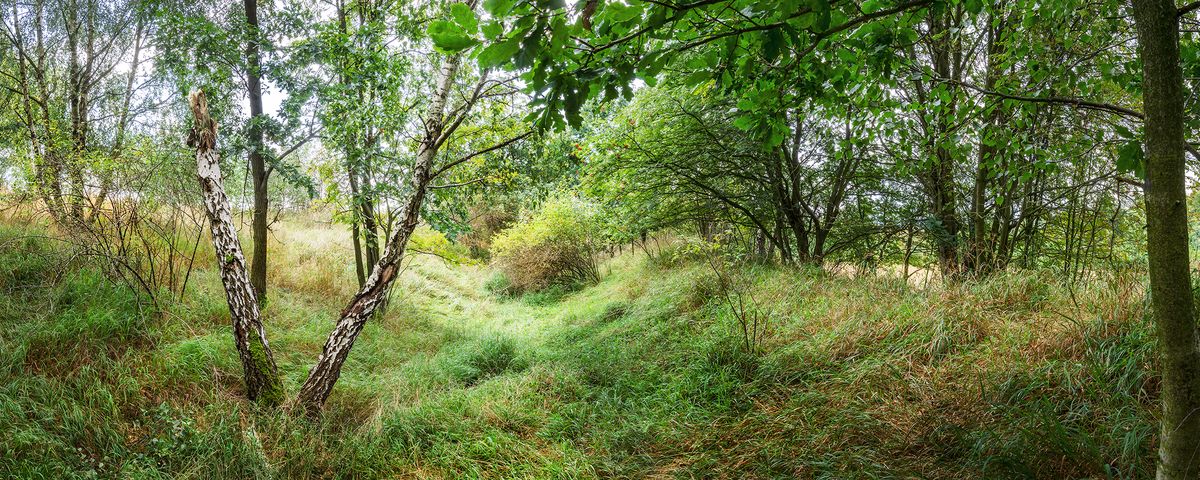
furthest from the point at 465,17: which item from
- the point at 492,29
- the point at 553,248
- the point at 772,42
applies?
the point at 553,248

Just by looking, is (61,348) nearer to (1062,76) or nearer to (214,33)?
(214,33)

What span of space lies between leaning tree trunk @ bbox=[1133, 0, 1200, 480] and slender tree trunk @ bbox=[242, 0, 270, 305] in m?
7.17

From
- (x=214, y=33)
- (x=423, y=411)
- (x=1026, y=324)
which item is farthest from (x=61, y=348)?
(x=1026, y=324)

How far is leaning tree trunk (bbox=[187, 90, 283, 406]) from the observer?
370 centimetres

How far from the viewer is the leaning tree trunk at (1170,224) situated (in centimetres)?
137

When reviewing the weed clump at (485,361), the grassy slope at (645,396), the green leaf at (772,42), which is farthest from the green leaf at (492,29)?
the weed clump at (485,361)

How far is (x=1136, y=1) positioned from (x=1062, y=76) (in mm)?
1770

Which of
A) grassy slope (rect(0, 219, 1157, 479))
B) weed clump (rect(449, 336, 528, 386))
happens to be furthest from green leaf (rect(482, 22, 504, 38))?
weed clump (rect(449, 336, 528, 386))

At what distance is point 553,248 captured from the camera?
11477mm

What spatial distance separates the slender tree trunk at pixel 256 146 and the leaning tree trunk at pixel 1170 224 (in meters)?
7.17

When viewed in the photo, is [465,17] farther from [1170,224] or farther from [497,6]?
[1170,224]

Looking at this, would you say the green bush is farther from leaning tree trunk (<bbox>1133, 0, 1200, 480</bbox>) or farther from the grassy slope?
leaning tree trunk (<bbox>1133, 0, 1200, 480</bbox>)

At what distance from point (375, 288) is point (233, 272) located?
3.51 ft

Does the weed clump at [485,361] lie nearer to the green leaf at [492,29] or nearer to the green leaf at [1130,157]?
the green leaf at [492,29]
